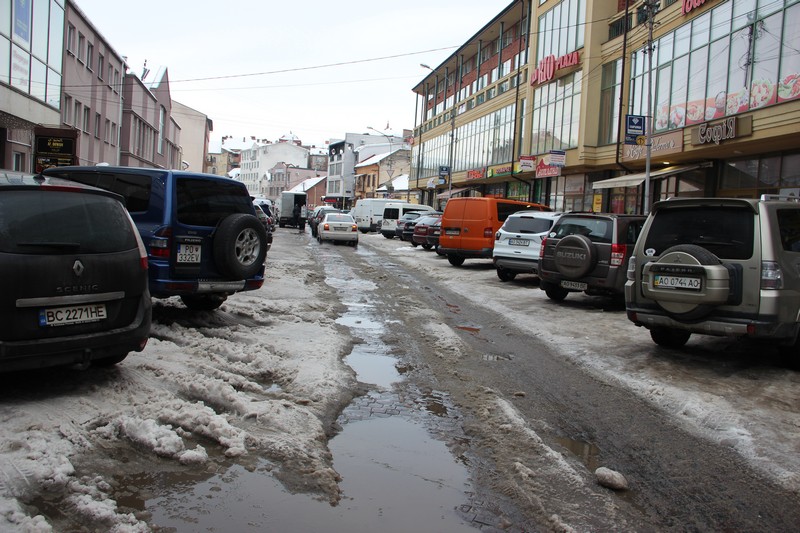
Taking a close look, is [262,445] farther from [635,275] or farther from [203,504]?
[635,275]

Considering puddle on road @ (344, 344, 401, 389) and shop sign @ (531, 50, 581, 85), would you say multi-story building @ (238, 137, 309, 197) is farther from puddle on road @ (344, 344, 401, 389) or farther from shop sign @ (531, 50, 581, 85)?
puddle on road @ (344, 344, 401, 389)

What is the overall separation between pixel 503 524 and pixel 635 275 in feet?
16.9

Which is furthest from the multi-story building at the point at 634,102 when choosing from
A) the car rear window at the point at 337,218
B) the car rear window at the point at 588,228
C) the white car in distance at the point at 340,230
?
the car rear window at the point at 337,218

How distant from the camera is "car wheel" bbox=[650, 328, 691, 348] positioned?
8.08 m

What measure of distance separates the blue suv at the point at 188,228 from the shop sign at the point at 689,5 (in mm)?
18555

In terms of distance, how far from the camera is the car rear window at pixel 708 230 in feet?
23.2

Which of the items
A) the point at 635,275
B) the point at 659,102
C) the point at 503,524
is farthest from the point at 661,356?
the point at 659,102

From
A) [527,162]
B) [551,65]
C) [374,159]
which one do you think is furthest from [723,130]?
[374,159]

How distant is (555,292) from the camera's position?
499 inches

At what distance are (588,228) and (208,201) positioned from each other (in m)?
6.92

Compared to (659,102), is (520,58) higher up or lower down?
higher up

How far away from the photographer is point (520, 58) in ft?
130

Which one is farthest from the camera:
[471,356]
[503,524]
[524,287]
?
[524,287]

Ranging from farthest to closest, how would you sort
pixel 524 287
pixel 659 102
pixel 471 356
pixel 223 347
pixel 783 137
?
pixel 659 102 < pixel 783 137 < pixel 524 287 < pixel 471 356 < pixel 223 347
